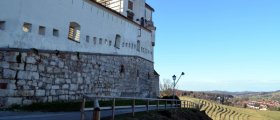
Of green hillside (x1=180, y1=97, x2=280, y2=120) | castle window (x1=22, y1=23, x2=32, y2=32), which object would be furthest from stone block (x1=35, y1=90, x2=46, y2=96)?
green hillside (x1=180, y1=97, x2=280, y2=120)

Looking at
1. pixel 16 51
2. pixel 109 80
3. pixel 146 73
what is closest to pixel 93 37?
pixel 109 80

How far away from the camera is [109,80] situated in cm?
2675

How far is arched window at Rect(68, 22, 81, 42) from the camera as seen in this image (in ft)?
75.1

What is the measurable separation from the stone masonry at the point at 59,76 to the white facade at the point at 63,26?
0.64 meters

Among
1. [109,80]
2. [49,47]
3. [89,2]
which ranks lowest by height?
[109,80]

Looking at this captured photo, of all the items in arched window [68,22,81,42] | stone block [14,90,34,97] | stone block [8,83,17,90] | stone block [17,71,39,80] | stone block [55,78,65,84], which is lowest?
stone block [14,90,34,97]

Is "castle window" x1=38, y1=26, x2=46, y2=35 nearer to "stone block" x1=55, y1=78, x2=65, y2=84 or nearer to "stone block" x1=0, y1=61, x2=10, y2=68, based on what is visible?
"stone block" x1=55, y1=78, x2=65, y2=84

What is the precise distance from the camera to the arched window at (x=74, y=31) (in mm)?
22891

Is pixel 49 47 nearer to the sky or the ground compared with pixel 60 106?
nearer to the sky

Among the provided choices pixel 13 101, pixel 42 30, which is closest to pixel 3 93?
pixel 13 101

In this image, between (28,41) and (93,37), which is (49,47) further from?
(93,37)

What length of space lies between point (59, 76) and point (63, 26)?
3.42 meters

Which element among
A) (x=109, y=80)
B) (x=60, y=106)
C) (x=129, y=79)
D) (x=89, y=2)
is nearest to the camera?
(x=60, y=106)

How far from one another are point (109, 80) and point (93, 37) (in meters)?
3.75
